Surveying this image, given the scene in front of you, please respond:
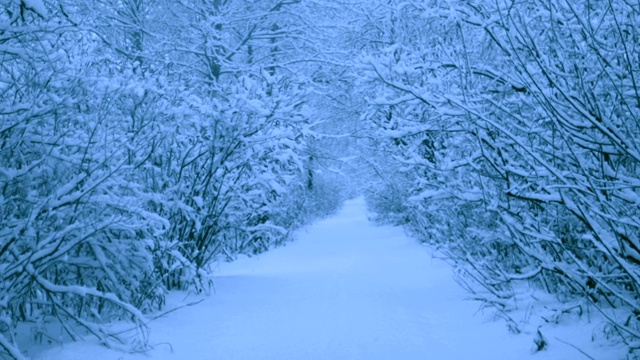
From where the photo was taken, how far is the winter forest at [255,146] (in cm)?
281

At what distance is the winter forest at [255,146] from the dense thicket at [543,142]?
26mm

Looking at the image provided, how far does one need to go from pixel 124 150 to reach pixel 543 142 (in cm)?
315

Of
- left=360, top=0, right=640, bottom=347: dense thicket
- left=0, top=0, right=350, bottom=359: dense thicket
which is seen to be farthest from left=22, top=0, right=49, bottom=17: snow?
left=360, top=0, right=640, bottom=347: dense thicket

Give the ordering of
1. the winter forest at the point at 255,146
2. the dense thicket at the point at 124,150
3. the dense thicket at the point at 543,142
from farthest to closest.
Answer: the dense thicket at the point at 124,150
the winter forest at the point at 255,146
the dense thicket at the point at 543,142

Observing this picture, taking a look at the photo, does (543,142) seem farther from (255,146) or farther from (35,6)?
(35,6)

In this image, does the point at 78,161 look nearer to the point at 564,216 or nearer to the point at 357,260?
the point at 564,216

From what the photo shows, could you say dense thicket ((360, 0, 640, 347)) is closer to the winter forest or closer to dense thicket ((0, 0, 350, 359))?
the winter forest

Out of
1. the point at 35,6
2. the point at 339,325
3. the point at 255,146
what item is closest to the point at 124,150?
the point at 255,146

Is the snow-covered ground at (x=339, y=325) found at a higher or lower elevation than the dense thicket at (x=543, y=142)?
lower

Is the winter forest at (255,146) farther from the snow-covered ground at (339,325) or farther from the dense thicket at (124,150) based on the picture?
the snow-covered ground at (339,325)

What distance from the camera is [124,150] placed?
14.1 feet

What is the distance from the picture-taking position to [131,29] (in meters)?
10.3

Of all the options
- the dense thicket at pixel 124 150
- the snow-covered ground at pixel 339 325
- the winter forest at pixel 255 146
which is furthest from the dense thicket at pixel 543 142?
the dense thicket at pixel 124 150

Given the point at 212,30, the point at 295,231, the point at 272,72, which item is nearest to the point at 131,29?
the point at 212,30
